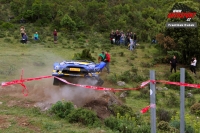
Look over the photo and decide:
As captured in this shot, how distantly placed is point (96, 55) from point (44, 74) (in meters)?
9.41

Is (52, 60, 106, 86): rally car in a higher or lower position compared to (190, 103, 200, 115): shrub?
higher

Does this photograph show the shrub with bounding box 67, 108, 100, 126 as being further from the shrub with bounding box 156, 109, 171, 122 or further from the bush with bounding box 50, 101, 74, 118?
the shrub with bounding box 156, 109, 171, 122

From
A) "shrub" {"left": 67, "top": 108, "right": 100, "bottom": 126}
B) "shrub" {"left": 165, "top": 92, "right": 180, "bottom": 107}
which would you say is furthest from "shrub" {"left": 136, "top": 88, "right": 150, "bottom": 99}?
"shrub" {"left": 67, "top": 108, "right": 100, "bottom": 126}

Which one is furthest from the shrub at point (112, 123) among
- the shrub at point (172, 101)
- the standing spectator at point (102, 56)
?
the standing spectator at point (102, 56)

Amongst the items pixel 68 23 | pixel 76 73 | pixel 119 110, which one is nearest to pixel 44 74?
pixel 76 73

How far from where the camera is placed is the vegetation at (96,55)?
8336 millimetres

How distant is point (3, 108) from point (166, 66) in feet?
54.8

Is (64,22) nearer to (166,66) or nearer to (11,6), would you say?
(11,6)

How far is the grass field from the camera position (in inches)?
311

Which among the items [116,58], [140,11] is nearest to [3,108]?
[116,58]

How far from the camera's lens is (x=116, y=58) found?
81.7 feet

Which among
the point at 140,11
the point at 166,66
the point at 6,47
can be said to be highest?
the point at 140,11

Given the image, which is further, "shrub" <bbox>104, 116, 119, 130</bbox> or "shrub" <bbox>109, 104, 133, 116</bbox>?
"shrub" <bbox>109, 104, 133, 116</bbox>

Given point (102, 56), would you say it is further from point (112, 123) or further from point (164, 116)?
point (112, 123)
